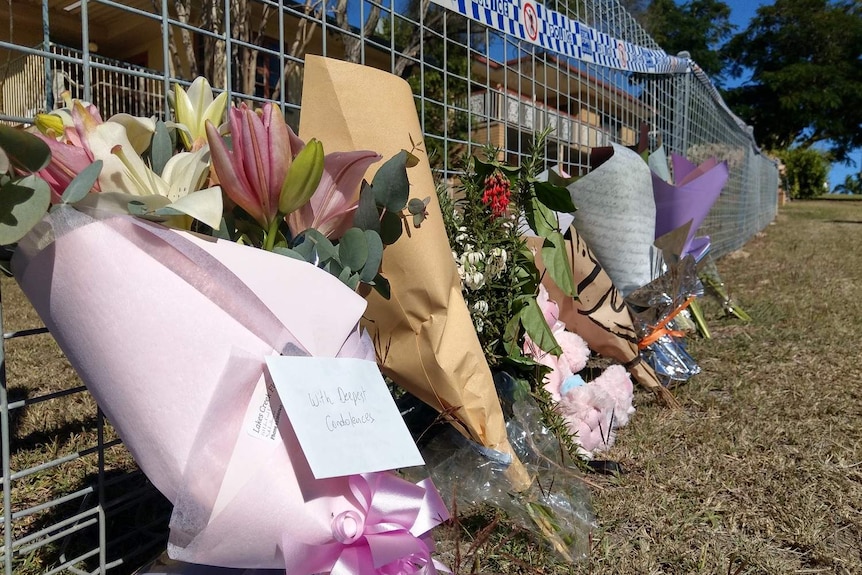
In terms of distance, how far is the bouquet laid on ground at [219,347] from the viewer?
0.67 meters

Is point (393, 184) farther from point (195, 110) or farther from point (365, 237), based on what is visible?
point (195, 110)

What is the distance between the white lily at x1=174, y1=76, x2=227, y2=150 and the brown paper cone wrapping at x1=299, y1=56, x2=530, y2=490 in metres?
0.15

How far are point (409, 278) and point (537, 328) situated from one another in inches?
20.6

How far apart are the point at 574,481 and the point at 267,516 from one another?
73 centimetres

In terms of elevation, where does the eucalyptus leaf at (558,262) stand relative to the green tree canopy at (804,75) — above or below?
below

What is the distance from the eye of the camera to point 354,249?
33.1 inches

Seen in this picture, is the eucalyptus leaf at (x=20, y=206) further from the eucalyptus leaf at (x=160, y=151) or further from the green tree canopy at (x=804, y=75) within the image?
the green tree canopy at (x=804, y=75)

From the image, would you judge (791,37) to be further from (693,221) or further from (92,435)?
(92,435)

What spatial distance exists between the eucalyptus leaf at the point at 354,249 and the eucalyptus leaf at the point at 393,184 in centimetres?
7

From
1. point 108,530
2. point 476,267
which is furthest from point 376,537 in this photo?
point 108,530

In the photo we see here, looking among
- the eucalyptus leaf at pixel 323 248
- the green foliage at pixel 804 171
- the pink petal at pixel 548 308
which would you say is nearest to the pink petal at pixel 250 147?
the eucalyptus leaf at pixel 323 248

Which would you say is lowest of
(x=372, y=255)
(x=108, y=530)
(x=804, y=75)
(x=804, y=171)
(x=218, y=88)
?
(x=108, y=530)

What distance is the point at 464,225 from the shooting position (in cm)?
150

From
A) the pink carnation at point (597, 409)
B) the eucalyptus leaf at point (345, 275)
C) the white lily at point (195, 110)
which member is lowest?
the pink carnation at point (597, 409)
